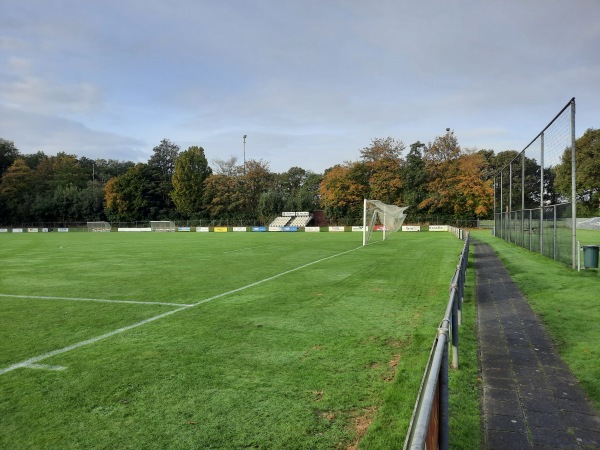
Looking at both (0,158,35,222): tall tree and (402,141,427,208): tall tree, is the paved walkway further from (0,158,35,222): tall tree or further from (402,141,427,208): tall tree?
(0,158,35,222): tall tree

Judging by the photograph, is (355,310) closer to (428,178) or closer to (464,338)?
(464,338)

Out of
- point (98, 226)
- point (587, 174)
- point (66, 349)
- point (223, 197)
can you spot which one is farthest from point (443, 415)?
point (98, 226)

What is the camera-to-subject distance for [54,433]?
11.6ft

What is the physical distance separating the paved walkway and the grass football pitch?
79 cm

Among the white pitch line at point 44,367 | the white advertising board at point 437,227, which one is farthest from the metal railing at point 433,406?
the white advertising board at point 437,227

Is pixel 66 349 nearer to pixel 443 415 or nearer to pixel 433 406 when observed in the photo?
pixel 443 415

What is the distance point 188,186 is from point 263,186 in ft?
45.5

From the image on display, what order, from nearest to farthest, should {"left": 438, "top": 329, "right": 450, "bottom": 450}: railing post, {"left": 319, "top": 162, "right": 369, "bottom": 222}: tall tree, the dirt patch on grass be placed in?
{"left": 438, "top": 329, "right": 450, "bottom": 450}: railing post → the dirt patch on grass → {"left": 319, "top": 162, "right": 369, "bottom": 222}: tall tree

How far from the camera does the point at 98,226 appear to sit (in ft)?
249

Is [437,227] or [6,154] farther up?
[6,154]

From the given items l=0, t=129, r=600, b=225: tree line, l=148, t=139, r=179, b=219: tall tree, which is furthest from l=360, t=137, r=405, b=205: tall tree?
l=148, t=139, r=179, b=219: tall tree

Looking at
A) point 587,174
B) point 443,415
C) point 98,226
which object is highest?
point 587,174

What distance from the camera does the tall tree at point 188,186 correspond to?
251 feet

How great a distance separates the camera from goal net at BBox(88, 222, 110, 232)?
75.1 metres
